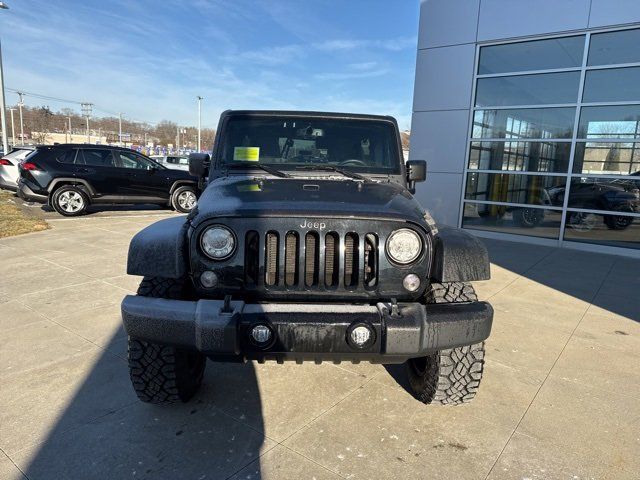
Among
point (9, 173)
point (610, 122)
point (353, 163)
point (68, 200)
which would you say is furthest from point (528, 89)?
point (9, 173)

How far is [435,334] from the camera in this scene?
2135mm

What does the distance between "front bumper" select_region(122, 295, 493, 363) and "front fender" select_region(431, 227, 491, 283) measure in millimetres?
230

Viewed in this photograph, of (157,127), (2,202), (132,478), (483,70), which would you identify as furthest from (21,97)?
(132,478)

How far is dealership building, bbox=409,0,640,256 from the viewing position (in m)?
8.07

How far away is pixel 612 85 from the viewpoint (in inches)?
320

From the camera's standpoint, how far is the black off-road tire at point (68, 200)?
1008 centimetres

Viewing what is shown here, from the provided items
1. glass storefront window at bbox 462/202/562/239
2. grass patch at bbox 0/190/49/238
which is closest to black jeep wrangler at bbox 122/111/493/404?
grass patch at bbox 0/190/49/238

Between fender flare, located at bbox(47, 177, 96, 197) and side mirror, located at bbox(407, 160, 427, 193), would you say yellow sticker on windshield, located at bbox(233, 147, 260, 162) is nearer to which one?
side mirror, located at bbox(407, 160, 427, 193)

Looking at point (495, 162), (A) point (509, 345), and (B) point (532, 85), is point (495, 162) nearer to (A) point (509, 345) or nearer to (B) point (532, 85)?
(B) point (532, 85)

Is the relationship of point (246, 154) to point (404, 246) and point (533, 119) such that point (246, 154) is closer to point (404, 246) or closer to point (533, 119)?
point (404, 246)

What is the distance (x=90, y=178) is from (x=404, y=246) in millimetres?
10192

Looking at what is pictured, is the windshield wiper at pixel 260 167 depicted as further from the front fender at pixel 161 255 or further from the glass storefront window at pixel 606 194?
the glass storefront window at pixel 606 194

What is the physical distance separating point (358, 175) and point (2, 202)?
12872 mm

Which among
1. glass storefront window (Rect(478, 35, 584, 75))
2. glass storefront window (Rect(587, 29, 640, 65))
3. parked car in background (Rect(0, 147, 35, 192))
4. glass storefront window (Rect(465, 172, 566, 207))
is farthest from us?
parked car in background (Rect(0, 147, 35, 192))
